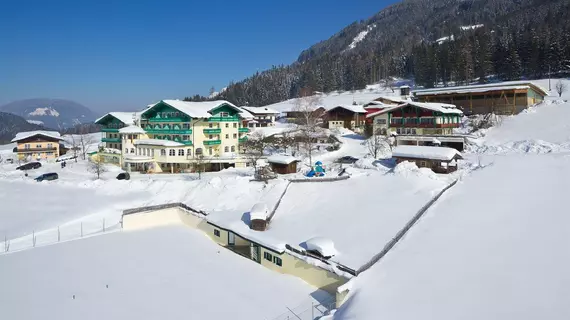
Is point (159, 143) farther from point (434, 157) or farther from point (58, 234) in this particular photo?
point (434, 157)

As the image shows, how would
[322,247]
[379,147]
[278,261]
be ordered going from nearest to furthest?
[322,247] < [278,261] < [379,147]

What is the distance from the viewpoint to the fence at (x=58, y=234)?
21.7m

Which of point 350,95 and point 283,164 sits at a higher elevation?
point 350,95

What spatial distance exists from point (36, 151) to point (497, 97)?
59895mm

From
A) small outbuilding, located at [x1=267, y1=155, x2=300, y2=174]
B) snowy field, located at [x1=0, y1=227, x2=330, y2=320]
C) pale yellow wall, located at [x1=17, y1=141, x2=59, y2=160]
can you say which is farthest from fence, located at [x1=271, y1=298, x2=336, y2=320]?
pale yellow wall, located at [x1=17, y1=141, x2=59, y2=160]

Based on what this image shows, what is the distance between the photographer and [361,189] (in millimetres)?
A: 25328

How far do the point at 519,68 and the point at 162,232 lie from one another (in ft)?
237

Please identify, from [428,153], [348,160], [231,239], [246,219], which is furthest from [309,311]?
[348,160]

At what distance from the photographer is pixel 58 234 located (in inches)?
928

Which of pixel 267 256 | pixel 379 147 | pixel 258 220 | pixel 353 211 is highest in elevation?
pixel 379 147

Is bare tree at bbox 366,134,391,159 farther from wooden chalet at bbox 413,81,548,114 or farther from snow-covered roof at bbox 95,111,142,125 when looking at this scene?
snow-covered roof at bbox 95,111,142,125

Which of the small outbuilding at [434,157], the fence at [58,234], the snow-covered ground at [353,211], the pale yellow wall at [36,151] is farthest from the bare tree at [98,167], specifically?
the small outbuilding at [434,157]

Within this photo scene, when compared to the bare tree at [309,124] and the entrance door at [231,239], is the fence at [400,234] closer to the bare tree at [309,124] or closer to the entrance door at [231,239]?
the entrance door at [231,239]

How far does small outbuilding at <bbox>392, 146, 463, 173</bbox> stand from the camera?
1070 inches
